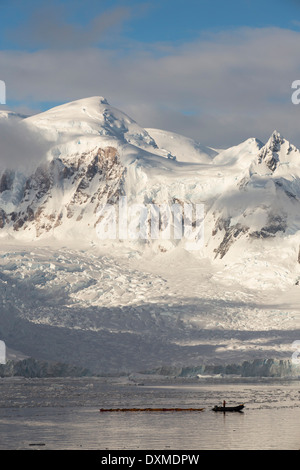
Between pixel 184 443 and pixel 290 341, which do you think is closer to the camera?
pixel 184 443

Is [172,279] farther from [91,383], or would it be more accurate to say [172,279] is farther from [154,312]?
[91,383]

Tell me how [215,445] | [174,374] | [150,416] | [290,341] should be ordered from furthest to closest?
[290,341] < [174,374] < [150,416] < [215,445]

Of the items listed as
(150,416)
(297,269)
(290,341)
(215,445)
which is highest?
(297,269)

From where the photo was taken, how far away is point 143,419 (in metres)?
80.7

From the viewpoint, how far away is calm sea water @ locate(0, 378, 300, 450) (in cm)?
6538

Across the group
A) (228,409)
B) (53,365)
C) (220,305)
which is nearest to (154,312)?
(220,305)

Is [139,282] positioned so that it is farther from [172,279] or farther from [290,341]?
[290,341]

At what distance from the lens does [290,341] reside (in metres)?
152

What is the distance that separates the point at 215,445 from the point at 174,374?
77.8 m

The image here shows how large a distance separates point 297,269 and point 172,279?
1088 inches

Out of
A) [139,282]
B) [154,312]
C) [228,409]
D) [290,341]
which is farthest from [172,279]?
[228,409]

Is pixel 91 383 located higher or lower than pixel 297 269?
lower

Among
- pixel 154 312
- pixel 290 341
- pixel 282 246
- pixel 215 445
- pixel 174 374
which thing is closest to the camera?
pixel 215 445

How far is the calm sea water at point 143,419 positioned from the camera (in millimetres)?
65375
